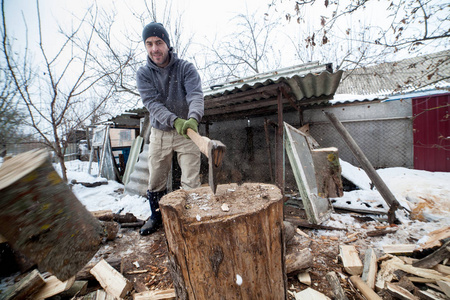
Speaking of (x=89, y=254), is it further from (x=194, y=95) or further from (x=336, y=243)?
(x=336, y=243)

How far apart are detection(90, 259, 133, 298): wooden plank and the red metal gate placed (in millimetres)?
7319

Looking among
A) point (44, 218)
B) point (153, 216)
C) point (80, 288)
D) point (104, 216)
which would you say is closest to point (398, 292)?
point (44, 218)

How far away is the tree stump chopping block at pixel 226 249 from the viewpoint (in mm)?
1002

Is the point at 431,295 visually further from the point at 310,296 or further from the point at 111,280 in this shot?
the point at 111,280

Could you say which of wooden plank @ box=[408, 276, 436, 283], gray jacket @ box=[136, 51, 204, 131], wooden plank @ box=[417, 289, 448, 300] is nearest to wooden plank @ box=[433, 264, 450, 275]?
wooden plank @ box=[408, 276, 436, 283]

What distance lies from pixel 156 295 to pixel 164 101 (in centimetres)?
219

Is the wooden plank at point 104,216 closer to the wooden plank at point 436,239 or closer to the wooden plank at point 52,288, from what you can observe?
the wooden plank at point 52,288

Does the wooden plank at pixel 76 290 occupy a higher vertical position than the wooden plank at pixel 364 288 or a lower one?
higher

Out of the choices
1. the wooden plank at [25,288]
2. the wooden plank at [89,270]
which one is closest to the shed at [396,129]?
the wooden plank at [89,270]

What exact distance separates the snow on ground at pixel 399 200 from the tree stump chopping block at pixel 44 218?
1055 millimetres

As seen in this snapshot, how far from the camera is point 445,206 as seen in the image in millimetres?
3035

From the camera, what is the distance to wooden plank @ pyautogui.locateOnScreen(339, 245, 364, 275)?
1.75m

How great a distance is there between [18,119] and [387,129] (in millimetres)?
8404

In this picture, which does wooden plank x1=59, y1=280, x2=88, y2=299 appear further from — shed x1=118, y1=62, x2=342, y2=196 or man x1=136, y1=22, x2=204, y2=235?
shed x1=118, y1=62, x2=342, y2=196
